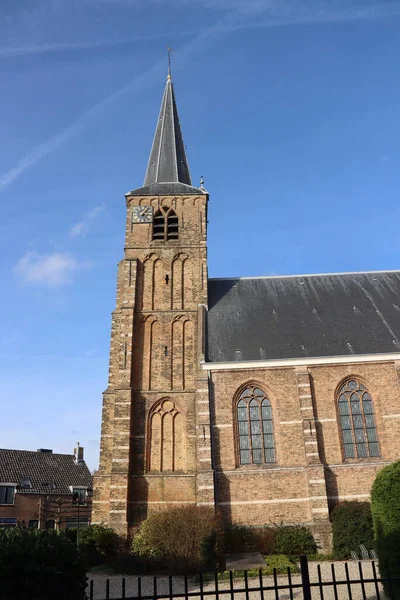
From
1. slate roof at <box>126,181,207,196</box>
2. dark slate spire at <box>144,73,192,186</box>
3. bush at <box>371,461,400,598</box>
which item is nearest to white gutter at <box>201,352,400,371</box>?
slate roof at <box>126,181,207,196</box>

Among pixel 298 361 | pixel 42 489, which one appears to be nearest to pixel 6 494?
pixel 42 489

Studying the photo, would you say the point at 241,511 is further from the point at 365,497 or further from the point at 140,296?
the point at 140,296

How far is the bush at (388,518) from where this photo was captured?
9.05 meters

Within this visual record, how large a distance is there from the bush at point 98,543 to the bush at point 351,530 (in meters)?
8.59

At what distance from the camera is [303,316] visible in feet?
82.6

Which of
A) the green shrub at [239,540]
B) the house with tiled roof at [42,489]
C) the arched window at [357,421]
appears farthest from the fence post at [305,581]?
the house with tiled roof at [42,489]

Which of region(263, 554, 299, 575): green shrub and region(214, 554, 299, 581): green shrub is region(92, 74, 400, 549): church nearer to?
region(263, 554, 299, 575): green shrub

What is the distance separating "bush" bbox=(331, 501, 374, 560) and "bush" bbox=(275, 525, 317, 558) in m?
0.97

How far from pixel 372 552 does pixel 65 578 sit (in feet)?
46.0

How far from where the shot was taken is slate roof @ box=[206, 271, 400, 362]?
75.2 feet

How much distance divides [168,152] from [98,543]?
22082 mm

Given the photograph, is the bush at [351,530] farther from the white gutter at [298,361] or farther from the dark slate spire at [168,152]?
the dark slate spire at [168,152]

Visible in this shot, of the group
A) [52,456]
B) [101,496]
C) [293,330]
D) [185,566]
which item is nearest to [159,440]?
[101,496]

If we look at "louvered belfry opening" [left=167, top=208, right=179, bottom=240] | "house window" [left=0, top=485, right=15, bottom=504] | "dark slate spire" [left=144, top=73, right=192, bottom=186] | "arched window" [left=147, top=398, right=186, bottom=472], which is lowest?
"house window" [left=0, top=485, right=15, bottom=504]
